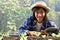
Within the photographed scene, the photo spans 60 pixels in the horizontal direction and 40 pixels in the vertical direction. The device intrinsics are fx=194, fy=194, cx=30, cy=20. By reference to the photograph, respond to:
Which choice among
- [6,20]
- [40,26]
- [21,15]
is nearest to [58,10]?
[21,15]

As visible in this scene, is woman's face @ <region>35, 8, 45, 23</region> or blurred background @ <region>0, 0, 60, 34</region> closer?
woman's face @ <region>35, 8, 45, 23</region>

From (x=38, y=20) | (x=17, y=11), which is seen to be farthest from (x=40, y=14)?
(x=17, y=11)

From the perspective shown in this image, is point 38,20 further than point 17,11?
No

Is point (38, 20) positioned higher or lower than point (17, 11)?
higher

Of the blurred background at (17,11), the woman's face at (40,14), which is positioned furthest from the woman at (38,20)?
the blurred background at (17,11)

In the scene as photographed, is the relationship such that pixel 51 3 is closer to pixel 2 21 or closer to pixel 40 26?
pixel 2 21

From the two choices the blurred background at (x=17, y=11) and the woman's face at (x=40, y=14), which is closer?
the woman's face at (x=40, y=14)

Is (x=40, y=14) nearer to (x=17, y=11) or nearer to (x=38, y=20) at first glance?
(x=38, y=20)

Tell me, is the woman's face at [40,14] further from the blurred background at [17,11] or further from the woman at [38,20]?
the blurred background at [17,11]

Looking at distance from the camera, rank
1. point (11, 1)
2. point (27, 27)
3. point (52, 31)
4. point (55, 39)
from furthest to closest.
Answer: point (11, 1)
point (27, 27)
point (52, 31)
point (55, 39)

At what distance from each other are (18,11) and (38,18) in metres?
6.08

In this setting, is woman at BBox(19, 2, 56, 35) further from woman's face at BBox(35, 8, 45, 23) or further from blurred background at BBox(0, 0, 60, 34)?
blurred background at BBox(0, 0, 60, 34)

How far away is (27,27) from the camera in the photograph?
1750 millimetres

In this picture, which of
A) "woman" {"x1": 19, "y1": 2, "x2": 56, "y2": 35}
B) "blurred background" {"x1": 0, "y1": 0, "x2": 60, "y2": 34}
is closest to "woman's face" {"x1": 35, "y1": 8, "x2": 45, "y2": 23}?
"woman" {"x1": 19, "y1": 2, "x2": 56, "y2": 35}
